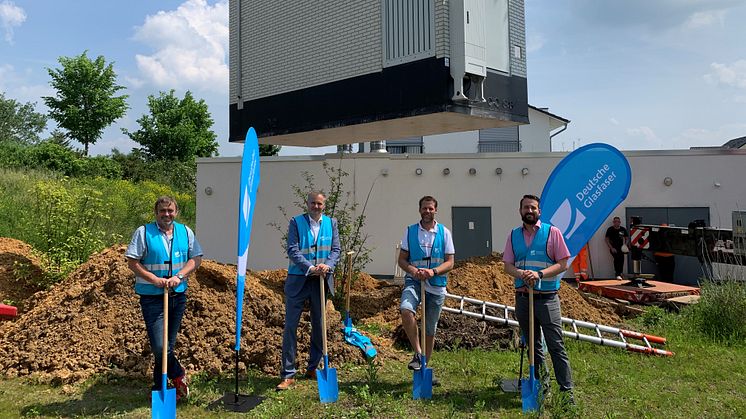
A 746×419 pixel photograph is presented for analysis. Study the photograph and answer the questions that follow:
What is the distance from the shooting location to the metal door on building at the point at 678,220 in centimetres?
1307

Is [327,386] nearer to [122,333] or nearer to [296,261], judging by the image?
[296,261]

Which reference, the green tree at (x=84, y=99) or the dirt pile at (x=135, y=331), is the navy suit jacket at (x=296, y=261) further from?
the green tree at (x=84, y=99)

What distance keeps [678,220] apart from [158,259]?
13351mm

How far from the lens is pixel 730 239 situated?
8.09m

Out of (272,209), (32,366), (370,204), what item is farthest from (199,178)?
(32,366)

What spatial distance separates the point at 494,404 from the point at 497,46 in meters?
9.01

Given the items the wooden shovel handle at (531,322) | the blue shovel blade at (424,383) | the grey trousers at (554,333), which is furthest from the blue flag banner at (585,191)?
the blue shovel blade at (424,383)

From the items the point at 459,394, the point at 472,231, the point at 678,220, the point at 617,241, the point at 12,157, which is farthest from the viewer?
the point at 12,157

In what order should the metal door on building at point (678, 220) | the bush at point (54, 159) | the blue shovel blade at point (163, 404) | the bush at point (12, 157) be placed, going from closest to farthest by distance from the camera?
the blue shovel blade at point (163, 404)
the metal door on building at point (678, 220)
the bush at point (12, 157)
the bush at point (54, 159)

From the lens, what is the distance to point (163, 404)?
14.0ft

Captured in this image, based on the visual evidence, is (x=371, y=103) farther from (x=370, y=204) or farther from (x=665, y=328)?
(x=665, y=328)

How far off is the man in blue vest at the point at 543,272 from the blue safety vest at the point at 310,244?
179cm

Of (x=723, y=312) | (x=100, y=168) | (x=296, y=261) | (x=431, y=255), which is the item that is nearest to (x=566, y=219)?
(x=431, y=255)

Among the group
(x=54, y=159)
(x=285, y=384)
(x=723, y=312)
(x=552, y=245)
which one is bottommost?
(x=285, y=384)
